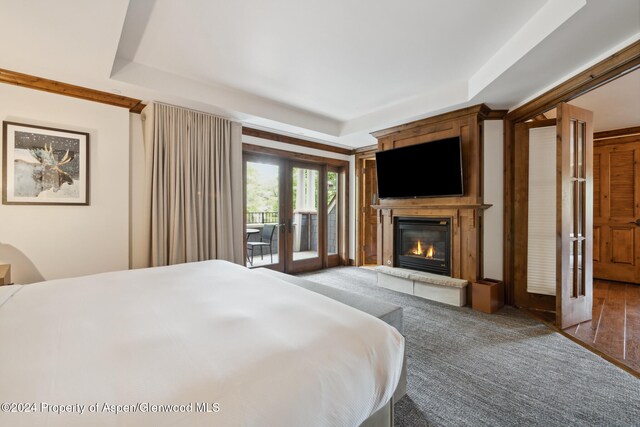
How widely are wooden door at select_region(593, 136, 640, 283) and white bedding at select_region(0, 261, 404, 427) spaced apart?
5.65 meters

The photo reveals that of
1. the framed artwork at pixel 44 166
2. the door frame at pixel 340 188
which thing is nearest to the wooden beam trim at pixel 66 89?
the framed artwork at pixel 44 166

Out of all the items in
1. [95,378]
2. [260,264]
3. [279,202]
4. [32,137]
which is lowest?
[260,264]

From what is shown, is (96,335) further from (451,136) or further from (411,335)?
(451,136)

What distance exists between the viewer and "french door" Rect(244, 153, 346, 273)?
4.70 m

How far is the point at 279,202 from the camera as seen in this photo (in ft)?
16.4

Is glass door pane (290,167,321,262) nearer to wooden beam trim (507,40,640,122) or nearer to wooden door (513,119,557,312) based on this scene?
wooden door (513,119,557,312)

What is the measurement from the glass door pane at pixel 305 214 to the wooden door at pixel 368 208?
3.25ft

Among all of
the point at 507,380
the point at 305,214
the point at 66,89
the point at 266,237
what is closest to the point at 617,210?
the point at 507,380

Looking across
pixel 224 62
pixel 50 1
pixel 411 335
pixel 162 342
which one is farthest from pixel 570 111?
pixel 50 1

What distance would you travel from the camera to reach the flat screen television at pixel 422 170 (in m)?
3.64

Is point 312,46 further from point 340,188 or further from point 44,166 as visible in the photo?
point 340,188

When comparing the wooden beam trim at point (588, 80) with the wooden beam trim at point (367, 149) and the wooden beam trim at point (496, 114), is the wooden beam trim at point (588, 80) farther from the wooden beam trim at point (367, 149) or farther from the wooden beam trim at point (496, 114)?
the wooden beam trim at point (367, 149)

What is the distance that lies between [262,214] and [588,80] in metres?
4.30

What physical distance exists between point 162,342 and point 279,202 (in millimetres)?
3977
